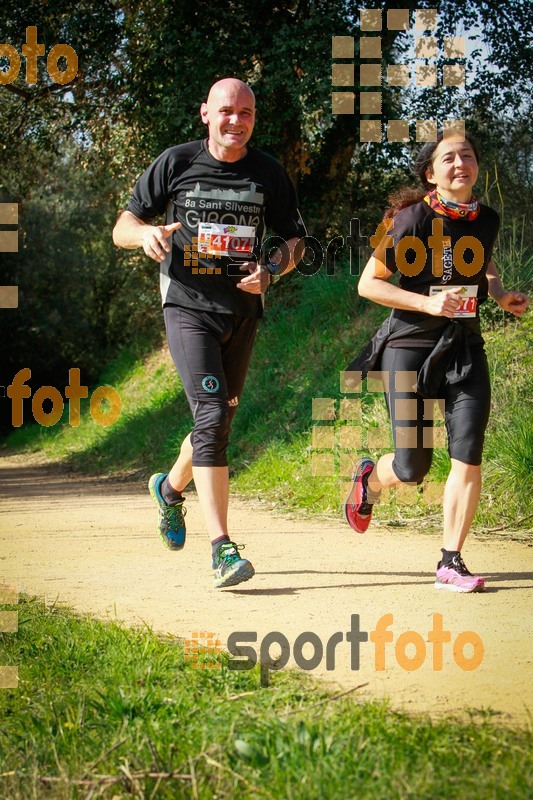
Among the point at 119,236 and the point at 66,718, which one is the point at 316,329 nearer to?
the point at 119,236

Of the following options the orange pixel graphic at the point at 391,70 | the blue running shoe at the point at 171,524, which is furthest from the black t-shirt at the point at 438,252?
the orange pixel graphic at the point at 391,70

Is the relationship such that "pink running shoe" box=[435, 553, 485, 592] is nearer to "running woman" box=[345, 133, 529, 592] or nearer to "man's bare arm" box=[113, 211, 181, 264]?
"running woman" box=[345, 133, 529, 592]

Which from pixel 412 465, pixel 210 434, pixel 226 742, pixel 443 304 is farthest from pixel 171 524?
pixel 226 742

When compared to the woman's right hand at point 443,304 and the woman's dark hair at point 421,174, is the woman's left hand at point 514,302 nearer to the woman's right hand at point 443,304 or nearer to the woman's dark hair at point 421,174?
the woman's right hand at point 443,304

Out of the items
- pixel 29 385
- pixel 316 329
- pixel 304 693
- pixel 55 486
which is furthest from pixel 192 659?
pixel 29 385

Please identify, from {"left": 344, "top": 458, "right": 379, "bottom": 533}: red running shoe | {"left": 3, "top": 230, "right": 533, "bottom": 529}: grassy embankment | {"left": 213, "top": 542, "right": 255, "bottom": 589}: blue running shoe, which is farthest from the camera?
{"left": 3, "top": 230, "right": 533, "bottom": 529}: grassy embankment

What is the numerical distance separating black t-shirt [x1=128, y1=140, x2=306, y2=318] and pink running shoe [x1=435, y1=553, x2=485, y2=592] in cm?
161

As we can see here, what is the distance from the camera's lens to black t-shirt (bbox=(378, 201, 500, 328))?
5.02 metres

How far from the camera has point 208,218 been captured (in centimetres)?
525

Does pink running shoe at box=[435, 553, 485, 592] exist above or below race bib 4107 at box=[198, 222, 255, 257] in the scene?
below

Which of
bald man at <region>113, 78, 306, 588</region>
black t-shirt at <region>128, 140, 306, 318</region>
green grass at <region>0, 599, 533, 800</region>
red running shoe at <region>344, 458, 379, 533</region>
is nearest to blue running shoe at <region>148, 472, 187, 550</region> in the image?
bald man at <region>113, 78, 306, 588</region>

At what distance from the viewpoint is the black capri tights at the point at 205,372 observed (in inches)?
205

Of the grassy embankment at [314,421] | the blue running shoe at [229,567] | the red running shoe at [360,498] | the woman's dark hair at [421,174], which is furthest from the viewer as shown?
the grassy embankment at [314,421]

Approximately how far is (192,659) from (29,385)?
2352 cm
